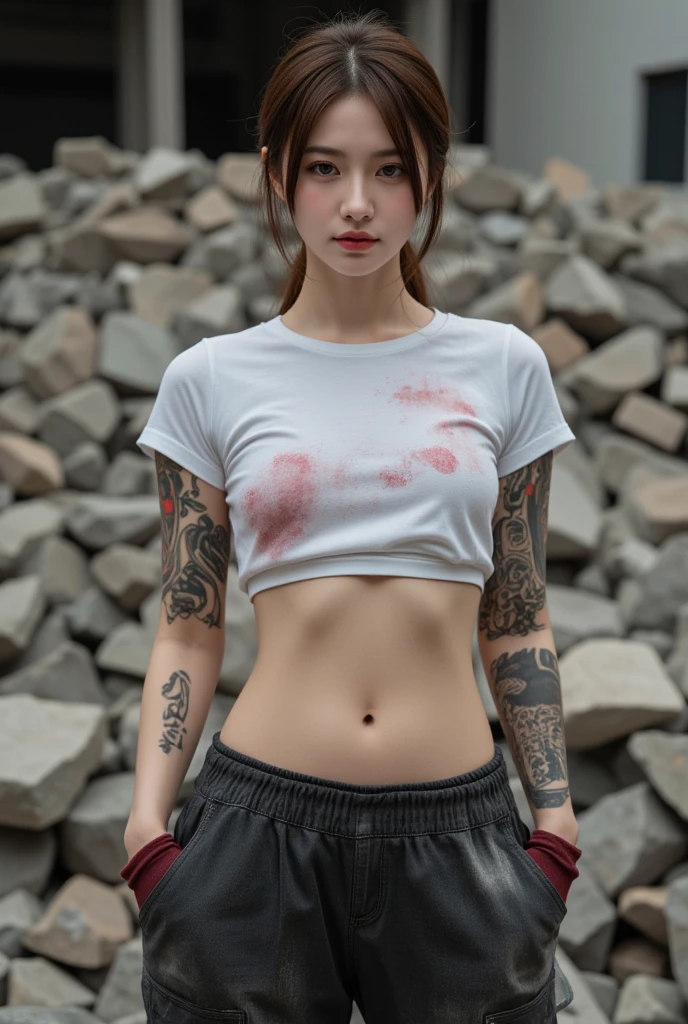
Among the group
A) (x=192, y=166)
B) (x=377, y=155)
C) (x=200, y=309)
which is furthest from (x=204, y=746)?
(x=192, y=166)

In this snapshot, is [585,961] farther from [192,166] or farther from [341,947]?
[192,166]

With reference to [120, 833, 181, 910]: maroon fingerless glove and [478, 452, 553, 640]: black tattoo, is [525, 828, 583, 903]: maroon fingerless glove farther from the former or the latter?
[120, 833, 181, 910]: maroon fingerless glove

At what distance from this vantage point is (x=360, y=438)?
5.01ft

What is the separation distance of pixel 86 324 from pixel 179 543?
3.78 m

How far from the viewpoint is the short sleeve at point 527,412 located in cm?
162

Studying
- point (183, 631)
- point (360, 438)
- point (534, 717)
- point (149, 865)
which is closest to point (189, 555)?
point (183, 631)

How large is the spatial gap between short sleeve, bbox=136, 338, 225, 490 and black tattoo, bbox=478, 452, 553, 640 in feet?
1.38

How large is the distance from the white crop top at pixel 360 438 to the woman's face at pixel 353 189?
14cm

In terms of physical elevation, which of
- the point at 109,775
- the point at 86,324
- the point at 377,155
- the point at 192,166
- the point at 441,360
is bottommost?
the point at 109,775

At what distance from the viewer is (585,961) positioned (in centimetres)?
307

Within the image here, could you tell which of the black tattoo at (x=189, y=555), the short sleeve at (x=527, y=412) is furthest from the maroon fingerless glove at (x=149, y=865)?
the short sleeve at (x=527, y=412)

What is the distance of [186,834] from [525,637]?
22.0 inches

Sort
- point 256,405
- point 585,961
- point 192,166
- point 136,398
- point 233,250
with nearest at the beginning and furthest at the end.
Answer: point 256,405 < point 585,961 < point 136,398 < point 233,250 < point 192,166

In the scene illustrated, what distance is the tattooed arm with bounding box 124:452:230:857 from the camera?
1.63 meters
